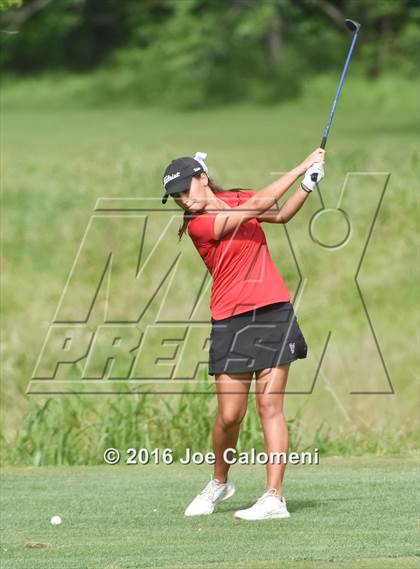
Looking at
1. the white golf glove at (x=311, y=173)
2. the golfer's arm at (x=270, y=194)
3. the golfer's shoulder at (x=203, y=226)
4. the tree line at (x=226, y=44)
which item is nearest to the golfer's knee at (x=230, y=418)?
the golfer's shoulder at (x=203, y=226)

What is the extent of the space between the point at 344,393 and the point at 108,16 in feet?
101

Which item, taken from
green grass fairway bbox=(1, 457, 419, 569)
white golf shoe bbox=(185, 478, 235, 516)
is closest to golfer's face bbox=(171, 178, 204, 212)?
white golf shoe bbox=(185, 478, 235, 516)

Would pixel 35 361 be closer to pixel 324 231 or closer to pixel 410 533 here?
pixel 324 231

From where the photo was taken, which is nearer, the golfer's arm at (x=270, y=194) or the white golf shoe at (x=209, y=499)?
the golfer's arm at (x=270, y=194)

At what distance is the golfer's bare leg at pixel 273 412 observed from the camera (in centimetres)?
710

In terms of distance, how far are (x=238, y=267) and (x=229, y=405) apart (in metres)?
0.71

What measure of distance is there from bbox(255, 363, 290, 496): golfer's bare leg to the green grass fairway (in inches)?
9.6

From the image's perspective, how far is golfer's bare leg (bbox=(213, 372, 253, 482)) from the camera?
713cm

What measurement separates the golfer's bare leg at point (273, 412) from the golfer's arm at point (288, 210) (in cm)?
74

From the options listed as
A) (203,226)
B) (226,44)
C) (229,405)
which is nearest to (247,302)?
(203,226)

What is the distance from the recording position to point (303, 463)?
9.70 m

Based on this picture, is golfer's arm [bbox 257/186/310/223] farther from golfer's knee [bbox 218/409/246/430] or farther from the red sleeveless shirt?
golfer's knee [bbox 218/409/246/430]

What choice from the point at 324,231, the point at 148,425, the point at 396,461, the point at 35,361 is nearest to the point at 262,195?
the point at 396,461

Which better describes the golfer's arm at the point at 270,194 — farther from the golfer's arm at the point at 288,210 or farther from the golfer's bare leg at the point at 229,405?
the golfer's bare leg at the point at 229,405
